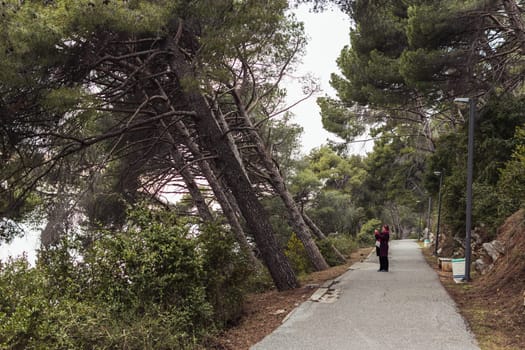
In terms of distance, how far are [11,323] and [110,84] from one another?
6.65m

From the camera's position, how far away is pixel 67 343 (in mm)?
4613

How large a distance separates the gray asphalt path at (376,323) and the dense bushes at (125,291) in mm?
1089

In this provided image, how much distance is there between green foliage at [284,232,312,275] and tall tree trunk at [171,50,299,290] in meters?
5.20

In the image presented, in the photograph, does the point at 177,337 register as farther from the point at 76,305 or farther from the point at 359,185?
the point at 359,185

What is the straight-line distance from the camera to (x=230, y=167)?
9.84 meters

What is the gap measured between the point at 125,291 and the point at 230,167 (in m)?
4.35

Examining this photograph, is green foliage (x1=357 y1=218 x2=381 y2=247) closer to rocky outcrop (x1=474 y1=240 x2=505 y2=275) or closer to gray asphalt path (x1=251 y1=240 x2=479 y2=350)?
rocky outcrop (x1=474 y1=240 x2=505 y2=275)

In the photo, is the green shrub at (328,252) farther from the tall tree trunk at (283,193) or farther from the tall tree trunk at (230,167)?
the tall tree trunk at (230,167)

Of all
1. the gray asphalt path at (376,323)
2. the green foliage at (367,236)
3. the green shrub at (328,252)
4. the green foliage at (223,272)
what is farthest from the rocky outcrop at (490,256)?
the green foliage at (367,236)

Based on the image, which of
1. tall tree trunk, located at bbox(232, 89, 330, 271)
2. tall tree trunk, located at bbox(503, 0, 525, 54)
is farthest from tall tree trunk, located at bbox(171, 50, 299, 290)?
tall tree trunk, located at bbox(503, 0, 525, 54)

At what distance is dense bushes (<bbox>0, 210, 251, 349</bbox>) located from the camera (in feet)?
15.6

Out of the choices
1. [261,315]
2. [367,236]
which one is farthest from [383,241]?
[367,236]

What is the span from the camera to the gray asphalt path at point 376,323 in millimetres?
5824

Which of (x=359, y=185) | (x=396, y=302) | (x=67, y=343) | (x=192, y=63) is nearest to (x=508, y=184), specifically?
(x=396, y=302)
